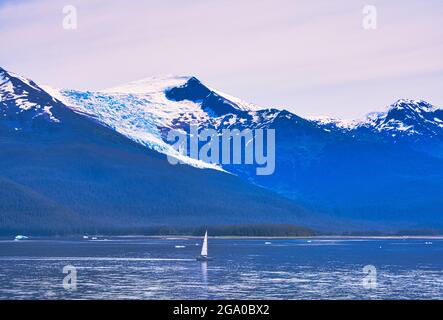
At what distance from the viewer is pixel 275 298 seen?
136 meters

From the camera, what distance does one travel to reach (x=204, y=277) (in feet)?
571

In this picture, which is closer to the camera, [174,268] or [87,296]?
[87,296]
